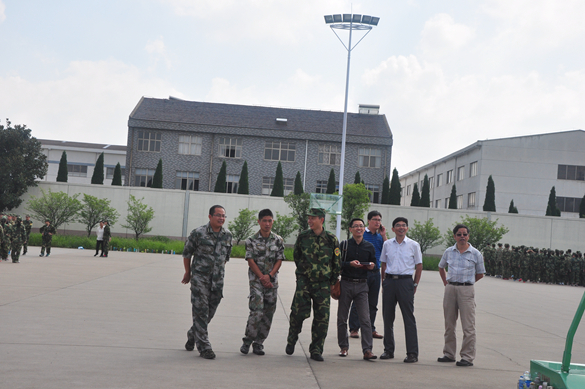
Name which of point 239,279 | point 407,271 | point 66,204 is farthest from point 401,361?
point 66,204

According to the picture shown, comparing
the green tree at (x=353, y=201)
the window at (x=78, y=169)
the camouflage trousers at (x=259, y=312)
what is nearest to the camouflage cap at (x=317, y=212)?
the camouflage trousers at (x=259, y=312)

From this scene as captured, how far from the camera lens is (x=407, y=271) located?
7.86m

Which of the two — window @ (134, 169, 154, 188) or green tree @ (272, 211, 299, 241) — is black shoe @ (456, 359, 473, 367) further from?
window @ (134, 169, 154, 188)

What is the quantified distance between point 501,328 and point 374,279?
394 cm

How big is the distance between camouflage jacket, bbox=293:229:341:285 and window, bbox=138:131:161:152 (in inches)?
1768

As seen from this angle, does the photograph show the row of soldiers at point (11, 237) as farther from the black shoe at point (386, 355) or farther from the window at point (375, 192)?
the window at point (375, 192)

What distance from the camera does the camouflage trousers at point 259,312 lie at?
7250mm

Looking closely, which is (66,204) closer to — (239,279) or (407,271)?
(239,279)

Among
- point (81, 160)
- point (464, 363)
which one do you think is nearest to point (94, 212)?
point (81, 160)

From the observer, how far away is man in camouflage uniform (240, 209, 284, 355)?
7.27 meters

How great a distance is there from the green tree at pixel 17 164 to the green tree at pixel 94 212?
16.9 ft

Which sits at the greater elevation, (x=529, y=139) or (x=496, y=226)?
(x=529, y=139)

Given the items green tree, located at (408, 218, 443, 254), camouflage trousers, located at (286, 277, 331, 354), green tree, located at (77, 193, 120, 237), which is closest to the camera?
camouflage trousers, located at (286, 277, 331, 354)

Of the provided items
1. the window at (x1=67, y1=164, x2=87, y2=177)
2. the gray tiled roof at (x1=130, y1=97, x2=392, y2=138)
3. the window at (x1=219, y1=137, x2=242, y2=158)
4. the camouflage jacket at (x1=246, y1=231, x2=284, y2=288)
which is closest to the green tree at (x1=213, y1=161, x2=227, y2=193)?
the window at (x1=219, y1=137, x2=242, y2=158)
